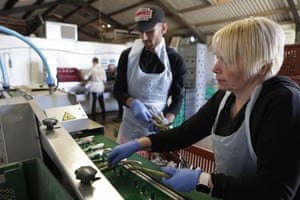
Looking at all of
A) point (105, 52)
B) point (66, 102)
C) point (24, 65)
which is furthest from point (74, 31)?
point (66, 102)

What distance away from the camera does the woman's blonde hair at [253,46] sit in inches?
25.2

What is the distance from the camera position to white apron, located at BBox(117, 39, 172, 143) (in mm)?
1398

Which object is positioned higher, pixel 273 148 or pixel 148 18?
pixel 148 18

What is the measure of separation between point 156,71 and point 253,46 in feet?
2.73

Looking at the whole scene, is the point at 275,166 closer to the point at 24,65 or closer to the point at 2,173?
the point at 2,173

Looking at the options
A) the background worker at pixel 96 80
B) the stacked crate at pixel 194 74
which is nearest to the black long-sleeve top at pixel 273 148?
the stacked crate at pixel 194 74

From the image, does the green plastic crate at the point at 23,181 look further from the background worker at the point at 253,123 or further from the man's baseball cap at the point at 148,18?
the man's baseball cap at the point at 148,18

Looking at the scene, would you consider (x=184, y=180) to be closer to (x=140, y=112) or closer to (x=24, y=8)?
(x=140, y=112)

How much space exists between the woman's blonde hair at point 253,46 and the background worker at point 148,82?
0.70 meters

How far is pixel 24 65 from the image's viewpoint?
4.16 m

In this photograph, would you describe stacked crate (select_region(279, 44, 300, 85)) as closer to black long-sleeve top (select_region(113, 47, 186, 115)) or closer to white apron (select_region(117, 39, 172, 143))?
black long-sleeve top (select_region(113, 47, 186, 115))

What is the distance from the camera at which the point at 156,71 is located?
1431 mm

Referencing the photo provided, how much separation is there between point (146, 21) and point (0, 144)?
0.90 m

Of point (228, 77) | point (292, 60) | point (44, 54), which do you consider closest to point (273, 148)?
point (228, 77)
